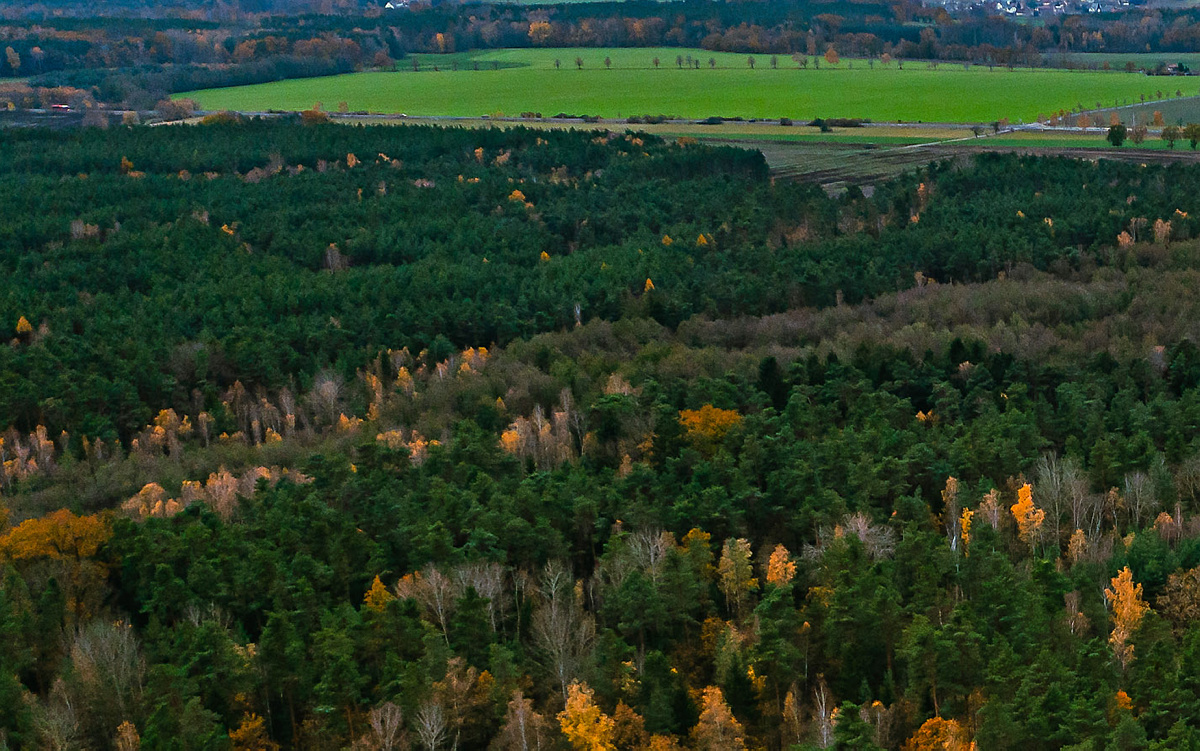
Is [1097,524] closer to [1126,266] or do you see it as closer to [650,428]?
[650,428]

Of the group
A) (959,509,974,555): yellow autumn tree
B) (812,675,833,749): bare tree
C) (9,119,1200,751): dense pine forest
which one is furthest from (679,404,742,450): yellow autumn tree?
(812,675,833,749): bare tree

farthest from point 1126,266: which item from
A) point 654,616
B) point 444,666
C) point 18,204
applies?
point 18,204

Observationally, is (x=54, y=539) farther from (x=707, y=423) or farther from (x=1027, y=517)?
(x=1027, y=517)

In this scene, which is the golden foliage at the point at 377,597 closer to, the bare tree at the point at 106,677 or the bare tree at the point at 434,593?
the bare tree at the point at 434,593

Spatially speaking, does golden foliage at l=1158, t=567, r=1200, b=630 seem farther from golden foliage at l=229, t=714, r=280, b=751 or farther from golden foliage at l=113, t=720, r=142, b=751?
golden foliage at l=113, t=720, r=142, b=751

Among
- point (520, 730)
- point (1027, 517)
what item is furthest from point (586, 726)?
point (1027, 517)

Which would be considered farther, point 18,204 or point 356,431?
point 18,204

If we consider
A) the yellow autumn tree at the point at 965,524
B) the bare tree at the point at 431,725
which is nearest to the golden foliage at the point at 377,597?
the bare tree at the point at 431,725
